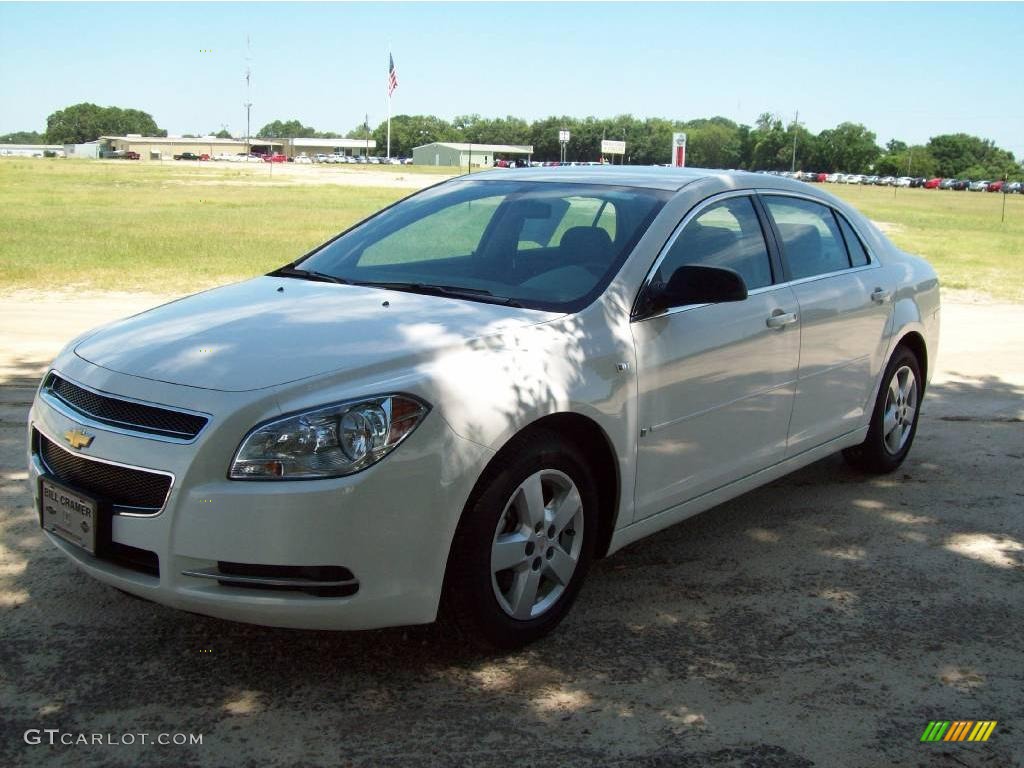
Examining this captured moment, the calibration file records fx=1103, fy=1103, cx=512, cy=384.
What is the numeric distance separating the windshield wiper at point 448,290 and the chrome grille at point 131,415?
4.23ft

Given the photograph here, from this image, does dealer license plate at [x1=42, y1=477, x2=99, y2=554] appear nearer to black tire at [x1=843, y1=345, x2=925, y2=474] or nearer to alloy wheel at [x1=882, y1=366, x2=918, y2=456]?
black tire at [x1=843, y1=345, x2=925, y2=474]

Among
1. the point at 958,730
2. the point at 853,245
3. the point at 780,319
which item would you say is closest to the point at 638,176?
the point at 780,319

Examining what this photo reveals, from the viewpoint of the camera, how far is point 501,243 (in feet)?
15.6

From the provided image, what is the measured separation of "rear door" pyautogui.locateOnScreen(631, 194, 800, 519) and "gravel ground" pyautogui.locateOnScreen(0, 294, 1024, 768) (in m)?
0.50

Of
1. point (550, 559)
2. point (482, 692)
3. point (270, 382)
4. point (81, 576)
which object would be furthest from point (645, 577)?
point (81, 576)

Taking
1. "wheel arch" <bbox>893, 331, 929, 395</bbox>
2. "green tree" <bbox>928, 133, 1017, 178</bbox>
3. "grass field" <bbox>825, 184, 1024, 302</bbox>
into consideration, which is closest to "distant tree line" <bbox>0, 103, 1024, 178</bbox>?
"green tree" <bbox>928, 133, 1017, 178</bbox>

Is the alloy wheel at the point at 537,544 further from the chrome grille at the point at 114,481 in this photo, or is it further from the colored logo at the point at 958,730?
the colored logo at the point at 958,730

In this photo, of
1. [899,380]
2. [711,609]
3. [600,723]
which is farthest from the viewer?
[899,380]

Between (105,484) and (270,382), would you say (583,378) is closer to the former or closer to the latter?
(270,382)

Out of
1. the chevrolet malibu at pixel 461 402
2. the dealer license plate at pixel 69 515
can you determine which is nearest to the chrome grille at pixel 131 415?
the chevrolet malibu at pixel 461 402

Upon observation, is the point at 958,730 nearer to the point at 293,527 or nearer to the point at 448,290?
the point at 293,527

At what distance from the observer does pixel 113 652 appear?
12.2 feet

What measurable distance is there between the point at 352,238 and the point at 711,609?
234cm

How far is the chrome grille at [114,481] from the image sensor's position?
327 cm
